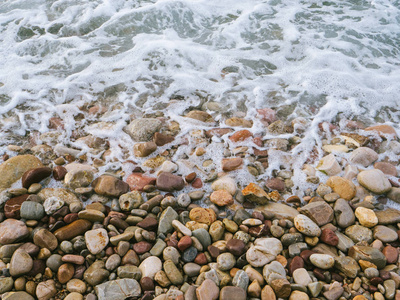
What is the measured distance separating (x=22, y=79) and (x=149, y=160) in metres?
2.59

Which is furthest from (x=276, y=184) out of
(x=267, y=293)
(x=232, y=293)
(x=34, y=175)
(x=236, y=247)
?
(x=34, y=175)

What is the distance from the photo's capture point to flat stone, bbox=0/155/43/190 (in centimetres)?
262

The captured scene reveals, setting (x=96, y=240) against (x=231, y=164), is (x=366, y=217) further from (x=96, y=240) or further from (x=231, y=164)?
(x=96, y=240)

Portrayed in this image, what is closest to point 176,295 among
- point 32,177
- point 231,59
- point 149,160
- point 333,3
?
point 149,160

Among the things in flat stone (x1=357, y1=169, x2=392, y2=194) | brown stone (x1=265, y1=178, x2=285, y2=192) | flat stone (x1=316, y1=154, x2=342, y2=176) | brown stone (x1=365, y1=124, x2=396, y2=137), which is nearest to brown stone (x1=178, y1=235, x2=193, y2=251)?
brown stone (x1=265, y1=178, x2=285, y2=192)

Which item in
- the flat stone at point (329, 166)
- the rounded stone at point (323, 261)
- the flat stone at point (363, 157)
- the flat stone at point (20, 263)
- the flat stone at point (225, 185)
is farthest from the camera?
the flat stone at point (363, 157)

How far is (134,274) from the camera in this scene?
201 cm

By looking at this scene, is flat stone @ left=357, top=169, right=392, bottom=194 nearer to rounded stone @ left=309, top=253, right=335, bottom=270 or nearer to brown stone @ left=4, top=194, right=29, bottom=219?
rounded stone @ left=309, top=253, right=335, bottom=270

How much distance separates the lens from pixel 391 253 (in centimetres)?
217

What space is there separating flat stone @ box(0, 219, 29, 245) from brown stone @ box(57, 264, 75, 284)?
0.42 meters

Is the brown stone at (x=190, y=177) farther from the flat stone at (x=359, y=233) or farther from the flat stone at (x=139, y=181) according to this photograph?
the flat stone at (x=359, y=233)

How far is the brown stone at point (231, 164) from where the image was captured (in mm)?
2865

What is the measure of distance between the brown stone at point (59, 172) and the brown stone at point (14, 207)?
30cm

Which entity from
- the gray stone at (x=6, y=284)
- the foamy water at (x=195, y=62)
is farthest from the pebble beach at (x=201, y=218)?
the foamy water at (x=195, y=62)
